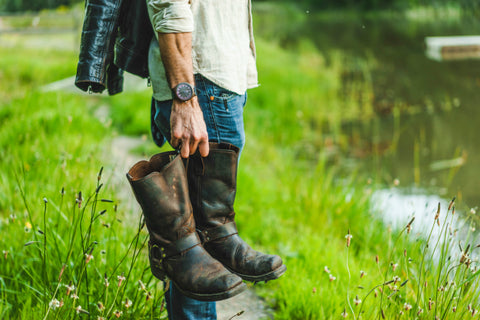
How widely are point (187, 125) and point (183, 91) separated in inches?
4.4

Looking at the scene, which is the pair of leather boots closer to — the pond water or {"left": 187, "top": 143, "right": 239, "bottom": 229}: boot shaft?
{"left": 187, "top": 143, "right": 239, "bottom": 229}: boot shaft

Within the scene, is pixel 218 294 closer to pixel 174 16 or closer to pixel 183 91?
pixel 183 91

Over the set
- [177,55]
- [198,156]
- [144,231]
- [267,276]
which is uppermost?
[177,55]

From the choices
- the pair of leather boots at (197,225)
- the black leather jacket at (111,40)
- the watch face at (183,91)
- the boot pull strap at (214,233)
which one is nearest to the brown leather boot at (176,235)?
the pair of leather boots at (197,225)

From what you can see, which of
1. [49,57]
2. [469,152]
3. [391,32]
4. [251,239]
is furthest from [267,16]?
[251,239]

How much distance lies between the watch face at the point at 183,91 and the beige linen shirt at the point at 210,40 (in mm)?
99

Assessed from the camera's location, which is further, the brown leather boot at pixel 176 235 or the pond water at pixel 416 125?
the pond water at pixel 416 125

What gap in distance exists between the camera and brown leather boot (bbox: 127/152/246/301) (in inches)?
64.0

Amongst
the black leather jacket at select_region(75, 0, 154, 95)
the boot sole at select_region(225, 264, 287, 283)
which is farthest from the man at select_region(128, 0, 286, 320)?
the black leather jacket at select_region(75, 0, 154, 95)

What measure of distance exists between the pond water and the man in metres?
1.10

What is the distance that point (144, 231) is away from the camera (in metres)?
3.18

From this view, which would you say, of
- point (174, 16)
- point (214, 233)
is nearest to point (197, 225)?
point (214, 233)

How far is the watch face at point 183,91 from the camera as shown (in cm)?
162

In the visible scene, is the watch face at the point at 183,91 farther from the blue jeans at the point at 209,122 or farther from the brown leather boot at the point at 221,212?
the brown leather boot at the point at 221,212
